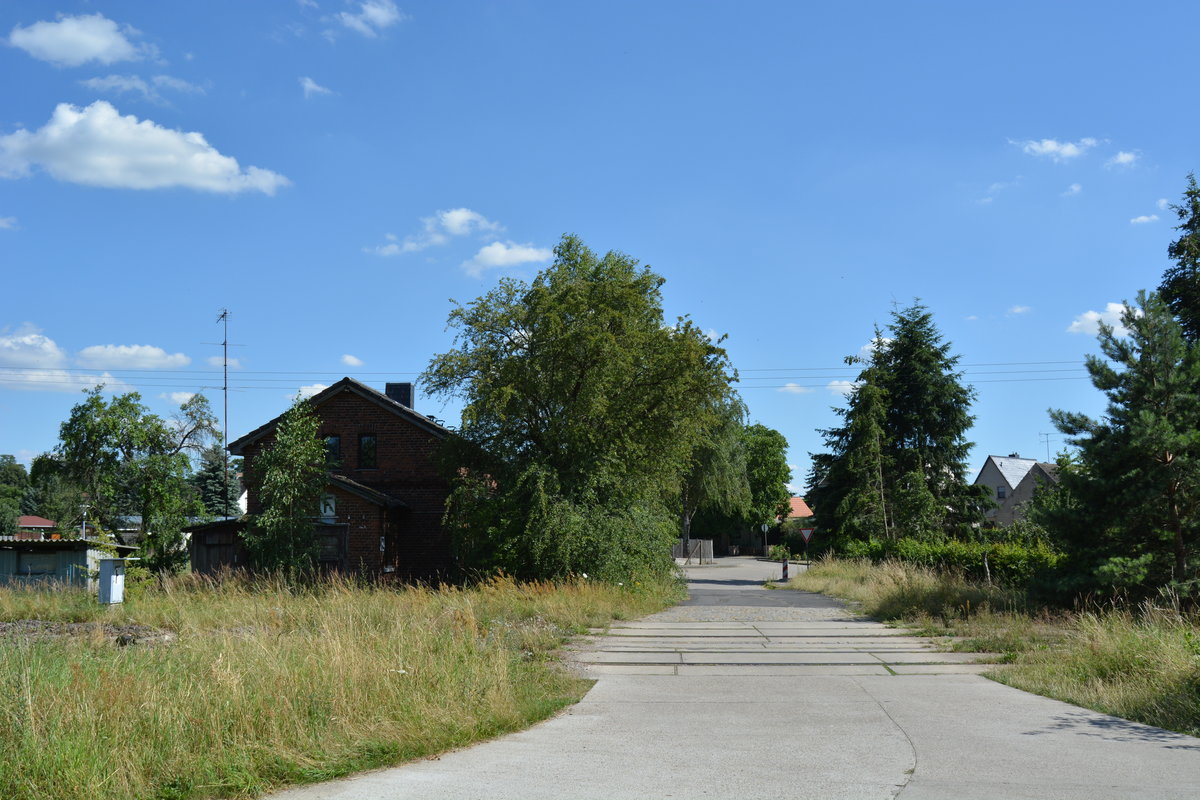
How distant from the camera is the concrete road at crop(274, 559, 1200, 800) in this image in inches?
240

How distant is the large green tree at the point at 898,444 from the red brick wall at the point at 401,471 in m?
18.3

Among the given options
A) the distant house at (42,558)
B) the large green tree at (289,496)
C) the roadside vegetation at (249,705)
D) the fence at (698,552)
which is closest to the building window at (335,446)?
the large green tree at (289,496)

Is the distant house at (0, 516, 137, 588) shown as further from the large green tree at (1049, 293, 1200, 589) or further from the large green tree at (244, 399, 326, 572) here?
the large green tree at (1049, 293, 1200, 589)

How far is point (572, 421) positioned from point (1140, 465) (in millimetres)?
14758

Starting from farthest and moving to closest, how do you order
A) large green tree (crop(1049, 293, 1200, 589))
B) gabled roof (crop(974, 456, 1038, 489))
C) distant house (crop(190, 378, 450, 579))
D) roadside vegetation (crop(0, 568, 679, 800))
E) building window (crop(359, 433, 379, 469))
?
gabled roof (crop(974, 456, 1038, 489)) < building window (crop(359, 433, 379, 469)) < distant house (crop(190, 378, 450, 579)) < large green tree (crop(1049, 293, 1200, 589)) < roadside vegetation (crop(0, 568, 679, 800))

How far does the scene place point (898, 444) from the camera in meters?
44.6

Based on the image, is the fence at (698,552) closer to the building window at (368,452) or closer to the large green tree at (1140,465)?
the building window at (368,452)

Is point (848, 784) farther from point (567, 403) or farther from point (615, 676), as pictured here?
point (567, 403)

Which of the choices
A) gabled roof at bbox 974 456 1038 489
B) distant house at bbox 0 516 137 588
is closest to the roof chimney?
distant house at bbox 0 516 137 588

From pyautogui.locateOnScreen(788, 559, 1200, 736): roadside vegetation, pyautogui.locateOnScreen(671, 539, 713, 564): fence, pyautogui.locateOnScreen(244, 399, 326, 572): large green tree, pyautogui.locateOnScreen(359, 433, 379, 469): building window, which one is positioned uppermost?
pyautogui.locateOnScreen(359, 433, 379, 469): building window

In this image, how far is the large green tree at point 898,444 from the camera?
134ft

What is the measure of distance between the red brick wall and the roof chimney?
19.7ft

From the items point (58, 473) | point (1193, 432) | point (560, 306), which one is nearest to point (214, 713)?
point (1193, 432)

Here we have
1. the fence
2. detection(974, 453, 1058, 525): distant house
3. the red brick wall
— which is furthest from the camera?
the fence
